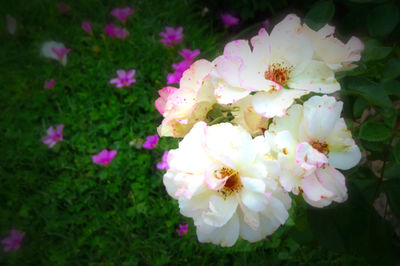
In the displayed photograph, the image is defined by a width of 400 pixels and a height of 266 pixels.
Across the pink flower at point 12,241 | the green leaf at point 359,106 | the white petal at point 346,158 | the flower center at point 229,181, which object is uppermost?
the white petal at point 346,158

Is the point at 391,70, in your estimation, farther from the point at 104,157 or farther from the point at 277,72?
the point at 104,157

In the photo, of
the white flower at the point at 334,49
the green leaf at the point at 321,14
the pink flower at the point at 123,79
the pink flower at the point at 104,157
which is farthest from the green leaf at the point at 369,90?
the pink flower at the point at 123,79

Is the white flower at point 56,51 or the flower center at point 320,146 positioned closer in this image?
the flower center at point 320,146

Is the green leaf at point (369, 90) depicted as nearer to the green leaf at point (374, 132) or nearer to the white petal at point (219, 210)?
the green leaf at point (374, 132)

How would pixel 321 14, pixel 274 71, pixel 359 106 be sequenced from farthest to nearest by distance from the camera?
pixel 359 106
pixel 321 14
pixel 274 71

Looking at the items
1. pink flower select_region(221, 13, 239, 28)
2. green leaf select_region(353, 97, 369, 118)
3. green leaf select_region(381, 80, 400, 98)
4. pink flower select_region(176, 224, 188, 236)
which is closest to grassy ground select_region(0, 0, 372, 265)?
pink flower select_region(176, 224, 188, 236)

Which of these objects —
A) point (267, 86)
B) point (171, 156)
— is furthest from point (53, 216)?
point (267, 86)

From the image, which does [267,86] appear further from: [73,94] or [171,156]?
[73,94]

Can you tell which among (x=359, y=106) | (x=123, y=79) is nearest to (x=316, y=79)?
(x=359, y=106)
